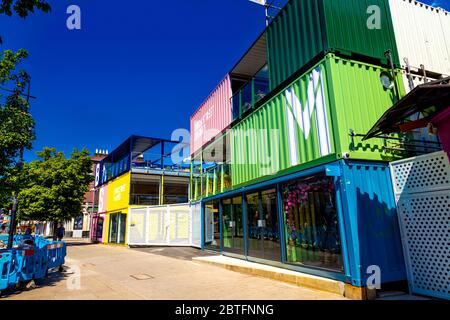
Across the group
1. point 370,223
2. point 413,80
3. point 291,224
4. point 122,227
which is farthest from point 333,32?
point 122,227

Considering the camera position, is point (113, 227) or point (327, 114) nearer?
point (327, 114)

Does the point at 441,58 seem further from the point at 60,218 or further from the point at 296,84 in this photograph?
the point at 60,218

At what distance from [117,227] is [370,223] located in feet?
69.0

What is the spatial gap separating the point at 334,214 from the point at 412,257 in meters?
1.70

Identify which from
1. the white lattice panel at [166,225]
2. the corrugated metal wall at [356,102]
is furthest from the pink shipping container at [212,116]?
the corrugated metal wall at [356,102]

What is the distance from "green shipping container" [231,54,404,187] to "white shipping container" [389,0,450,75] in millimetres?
1270

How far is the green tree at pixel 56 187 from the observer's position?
21531mm

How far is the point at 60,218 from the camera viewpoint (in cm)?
2231

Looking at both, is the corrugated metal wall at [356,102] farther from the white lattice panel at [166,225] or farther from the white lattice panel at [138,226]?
the white lattice panel at [138,226]

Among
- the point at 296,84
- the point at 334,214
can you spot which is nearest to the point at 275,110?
the point at 296,84

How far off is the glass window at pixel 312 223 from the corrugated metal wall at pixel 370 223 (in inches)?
18.9

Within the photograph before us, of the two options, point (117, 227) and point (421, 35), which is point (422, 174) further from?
point (117, 227)

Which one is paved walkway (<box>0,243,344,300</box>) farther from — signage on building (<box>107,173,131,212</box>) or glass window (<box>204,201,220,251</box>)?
signage on building (<box>107,173,131,212</box>)

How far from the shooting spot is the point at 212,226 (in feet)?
46.0
